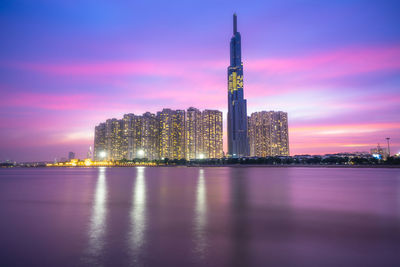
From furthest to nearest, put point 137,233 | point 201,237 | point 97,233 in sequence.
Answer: point 97,233 < point 137,233 < point 201,237

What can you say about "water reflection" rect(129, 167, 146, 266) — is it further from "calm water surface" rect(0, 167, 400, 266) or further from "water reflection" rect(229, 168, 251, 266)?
"water reflection" rect(229, 168, 251, 266)

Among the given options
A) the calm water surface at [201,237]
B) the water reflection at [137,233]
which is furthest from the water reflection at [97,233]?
the water reflection at [137,233]

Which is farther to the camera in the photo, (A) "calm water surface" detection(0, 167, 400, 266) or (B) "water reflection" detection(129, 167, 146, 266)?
(B) "water reflection" detection(129, 167, 146, 266)

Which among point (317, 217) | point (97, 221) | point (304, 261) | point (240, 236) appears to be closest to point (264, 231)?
point (240, 236)

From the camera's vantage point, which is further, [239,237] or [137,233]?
[137,233]

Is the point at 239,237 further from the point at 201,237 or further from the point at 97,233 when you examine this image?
the point at 97,233

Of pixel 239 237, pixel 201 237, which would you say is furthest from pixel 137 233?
pixel 239 237

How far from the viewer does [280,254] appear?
10867 mm

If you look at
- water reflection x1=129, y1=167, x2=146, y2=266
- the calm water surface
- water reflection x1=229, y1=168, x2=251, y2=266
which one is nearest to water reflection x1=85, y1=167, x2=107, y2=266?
the calm water surface

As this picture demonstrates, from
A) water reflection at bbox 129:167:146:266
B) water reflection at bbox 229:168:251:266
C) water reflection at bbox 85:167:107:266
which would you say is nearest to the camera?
water reflection at bbox 229:168:251:266

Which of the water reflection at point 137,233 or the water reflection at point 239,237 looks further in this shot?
the water reflection at point 137,233

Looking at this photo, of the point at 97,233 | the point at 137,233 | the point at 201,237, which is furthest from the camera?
the point at 97,233

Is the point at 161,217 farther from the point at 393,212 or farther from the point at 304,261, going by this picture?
the point at 393,212

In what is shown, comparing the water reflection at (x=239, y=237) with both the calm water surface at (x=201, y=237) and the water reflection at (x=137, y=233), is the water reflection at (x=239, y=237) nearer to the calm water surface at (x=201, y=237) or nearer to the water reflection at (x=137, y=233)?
the calm water surface at (x=201, y=237)
